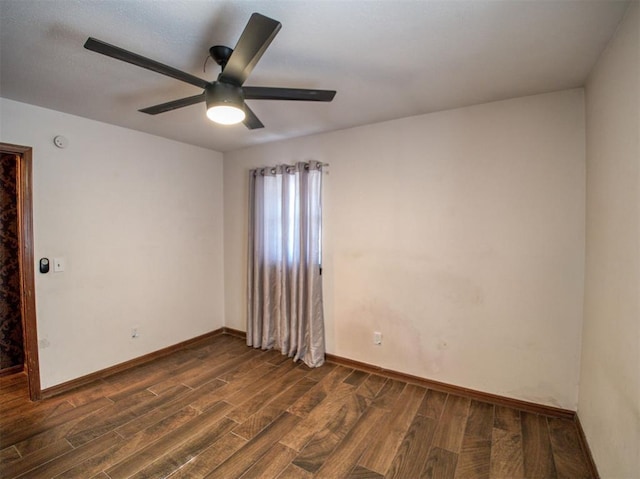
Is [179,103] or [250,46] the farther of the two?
[179,103]

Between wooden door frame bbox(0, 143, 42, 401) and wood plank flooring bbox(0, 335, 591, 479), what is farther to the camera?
wooden door frame bbox(0, 143, 42, 401)

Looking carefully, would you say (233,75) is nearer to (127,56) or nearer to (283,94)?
(283,94)

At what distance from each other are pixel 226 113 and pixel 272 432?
211cm

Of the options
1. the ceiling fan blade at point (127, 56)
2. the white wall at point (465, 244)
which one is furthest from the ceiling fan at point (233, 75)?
the white wall at point (465, 244)

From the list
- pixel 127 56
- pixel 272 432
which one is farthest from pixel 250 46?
pixel 272 432

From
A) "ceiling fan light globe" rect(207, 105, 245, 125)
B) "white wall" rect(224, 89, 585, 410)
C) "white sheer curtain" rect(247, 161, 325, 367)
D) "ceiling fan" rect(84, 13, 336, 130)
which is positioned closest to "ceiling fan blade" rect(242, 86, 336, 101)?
"ceiling fan" rect(84, 13, 336, 130)

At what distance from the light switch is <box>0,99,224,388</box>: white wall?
38 millimetres

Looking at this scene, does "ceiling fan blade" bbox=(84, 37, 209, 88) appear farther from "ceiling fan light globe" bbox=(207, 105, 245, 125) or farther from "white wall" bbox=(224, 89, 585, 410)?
"white wall" bbox=(224, 89, 585, 410)

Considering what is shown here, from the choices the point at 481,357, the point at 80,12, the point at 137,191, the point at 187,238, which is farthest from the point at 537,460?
the point at 137,191

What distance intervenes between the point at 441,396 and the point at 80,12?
11.3 ft

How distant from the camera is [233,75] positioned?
1.50 m

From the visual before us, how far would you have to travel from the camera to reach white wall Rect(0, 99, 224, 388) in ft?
8.43

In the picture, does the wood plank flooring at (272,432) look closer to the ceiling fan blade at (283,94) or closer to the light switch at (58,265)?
the light switch at (58,265)

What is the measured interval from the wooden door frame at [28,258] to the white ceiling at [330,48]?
0.50m
